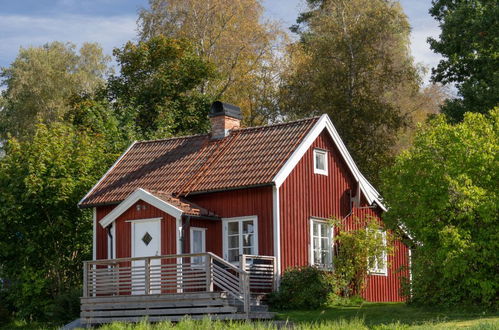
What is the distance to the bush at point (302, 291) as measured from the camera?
86.6 ft

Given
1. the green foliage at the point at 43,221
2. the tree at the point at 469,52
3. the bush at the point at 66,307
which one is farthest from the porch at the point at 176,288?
the tree at the point at 469,52

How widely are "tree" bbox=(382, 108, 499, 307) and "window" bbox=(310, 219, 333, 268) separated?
4355mm

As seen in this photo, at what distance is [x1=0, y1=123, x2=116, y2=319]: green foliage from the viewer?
3097cm

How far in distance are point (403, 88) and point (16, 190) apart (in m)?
21.7

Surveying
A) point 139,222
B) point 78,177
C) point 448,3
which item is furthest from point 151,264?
point 448,3

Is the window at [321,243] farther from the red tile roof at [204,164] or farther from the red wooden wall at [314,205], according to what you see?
the red tile roof at [204,164]

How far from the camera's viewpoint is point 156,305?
25.2 m

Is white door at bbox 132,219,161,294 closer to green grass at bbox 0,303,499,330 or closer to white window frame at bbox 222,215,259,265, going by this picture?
white window frame at bbox 222,215,259,265

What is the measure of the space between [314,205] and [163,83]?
1826 centimetres

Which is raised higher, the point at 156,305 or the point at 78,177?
the point at 78,177

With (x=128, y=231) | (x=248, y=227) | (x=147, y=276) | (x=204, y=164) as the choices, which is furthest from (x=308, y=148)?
(x=147, y=276)

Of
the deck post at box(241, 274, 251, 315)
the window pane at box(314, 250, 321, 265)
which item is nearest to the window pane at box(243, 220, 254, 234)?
the window pane at box(314, 250, 321, 265)

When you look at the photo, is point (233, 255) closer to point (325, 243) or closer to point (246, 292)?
point (325, 243)

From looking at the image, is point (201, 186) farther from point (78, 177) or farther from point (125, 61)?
point (125, 61)
